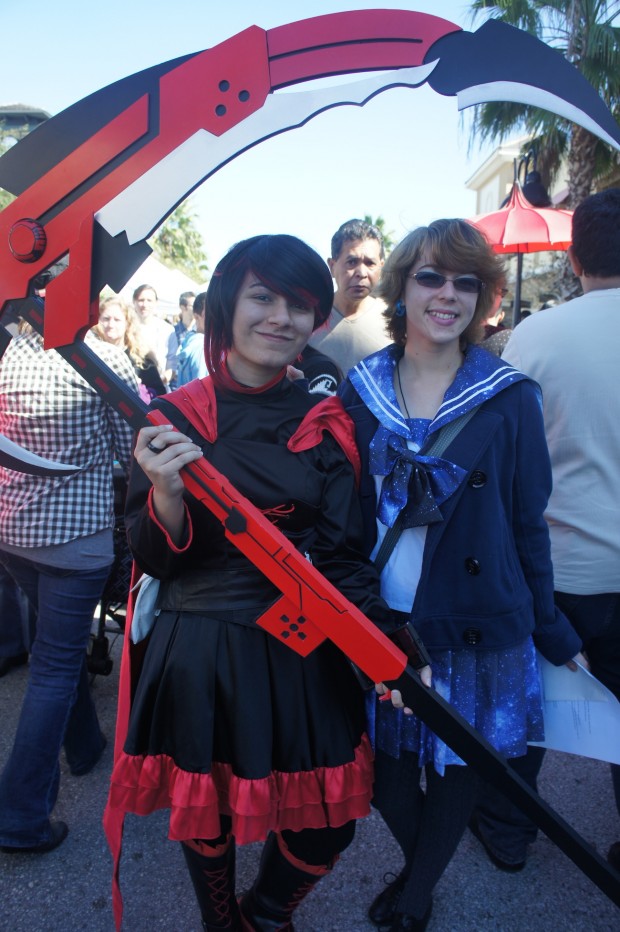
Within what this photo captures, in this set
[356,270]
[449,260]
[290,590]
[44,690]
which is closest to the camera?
[290,590]

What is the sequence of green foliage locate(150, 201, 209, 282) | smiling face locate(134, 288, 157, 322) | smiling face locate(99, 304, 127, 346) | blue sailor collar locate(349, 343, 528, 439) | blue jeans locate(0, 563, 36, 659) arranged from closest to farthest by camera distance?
blue sailor collar locate(349, 343, 528, 439) → blue jeans locate(0, 563, 36, 659) → smiling face locate(99, 304, 127, 346) → smiling face locate(134, 288, 157, 322) → green foliage locate(150, 201, 209, 282)

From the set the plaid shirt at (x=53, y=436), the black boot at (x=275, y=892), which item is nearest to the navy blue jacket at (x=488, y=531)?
the black boot at (x=275, y=892)

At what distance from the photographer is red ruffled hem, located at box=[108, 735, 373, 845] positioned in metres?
1.38

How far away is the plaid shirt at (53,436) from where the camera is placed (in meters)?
2.02

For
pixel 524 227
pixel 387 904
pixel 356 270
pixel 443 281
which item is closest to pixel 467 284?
pixel 443 281

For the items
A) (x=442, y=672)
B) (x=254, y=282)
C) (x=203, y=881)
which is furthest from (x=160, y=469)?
(x=203, y=881)

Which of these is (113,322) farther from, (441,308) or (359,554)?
(359,554)

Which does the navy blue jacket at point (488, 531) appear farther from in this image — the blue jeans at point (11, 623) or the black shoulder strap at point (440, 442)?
the blue jeans at point (11, 623)

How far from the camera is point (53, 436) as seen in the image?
2.06 metres

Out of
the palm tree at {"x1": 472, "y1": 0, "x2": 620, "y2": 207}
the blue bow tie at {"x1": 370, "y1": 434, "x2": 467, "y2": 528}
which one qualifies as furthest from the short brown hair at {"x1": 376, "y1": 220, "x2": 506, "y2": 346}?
the palm tree at {"x1": 472, "y1": 0, "x2": 620, "y2": 207}

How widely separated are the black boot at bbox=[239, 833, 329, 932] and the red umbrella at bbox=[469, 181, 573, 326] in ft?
16.7

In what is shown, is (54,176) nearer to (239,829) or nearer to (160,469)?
(160,469)

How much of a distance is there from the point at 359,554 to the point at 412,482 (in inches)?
8.7

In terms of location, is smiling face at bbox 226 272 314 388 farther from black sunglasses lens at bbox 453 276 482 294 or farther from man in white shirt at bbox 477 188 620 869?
man in white shirt at bbox 477 188 620 869
